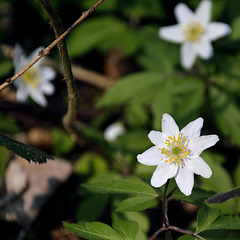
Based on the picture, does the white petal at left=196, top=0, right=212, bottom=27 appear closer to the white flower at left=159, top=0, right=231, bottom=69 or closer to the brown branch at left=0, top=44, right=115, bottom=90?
the white flower at left=159, top=0, right=231, bottom=69

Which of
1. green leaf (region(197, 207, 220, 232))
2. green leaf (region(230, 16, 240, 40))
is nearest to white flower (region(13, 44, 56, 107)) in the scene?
green leaf (region(230, 16, 240, 40))

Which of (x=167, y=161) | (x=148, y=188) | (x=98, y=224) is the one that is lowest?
(x=98, y=224)

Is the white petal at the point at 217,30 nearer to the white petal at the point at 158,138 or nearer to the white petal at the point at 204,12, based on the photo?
the white petal at the point at 204,12

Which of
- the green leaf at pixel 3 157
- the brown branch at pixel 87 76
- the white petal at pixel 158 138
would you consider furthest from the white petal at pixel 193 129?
the brown branch at pixel 87 76

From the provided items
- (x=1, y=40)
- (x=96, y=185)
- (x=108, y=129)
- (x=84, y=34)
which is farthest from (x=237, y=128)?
(x=1, y=40)

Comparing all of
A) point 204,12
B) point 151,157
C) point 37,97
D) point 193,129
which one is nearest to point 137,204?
point 151,157

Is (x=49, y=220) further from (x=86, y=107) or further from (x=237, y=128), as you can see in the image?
(x=237, y=128)
